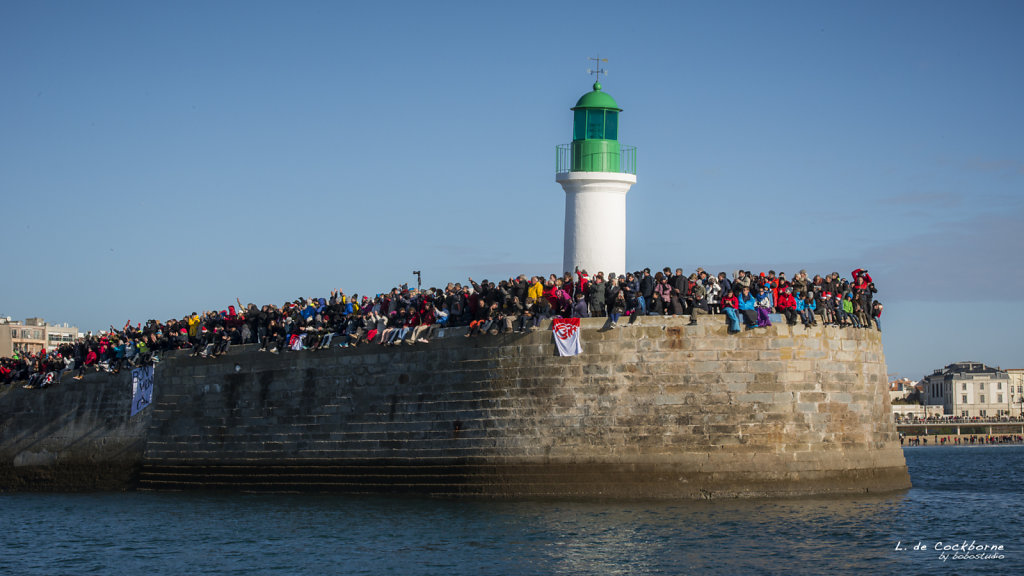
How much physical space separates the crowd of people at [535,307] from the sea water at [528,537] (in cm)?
386

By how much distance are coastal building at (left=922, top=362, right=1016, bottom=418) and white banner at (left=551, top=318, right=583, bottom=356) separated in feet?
419

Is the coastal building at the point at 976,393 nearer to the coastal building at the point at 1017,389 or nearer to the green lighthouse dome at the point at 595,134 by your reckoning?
the coastal building at the point at 1017,389

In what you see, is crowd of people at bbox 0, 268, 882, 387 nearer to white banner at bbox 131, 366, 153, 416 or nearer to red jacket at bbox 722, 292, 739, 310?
red jacket at bbox 722, 292, 739, 310

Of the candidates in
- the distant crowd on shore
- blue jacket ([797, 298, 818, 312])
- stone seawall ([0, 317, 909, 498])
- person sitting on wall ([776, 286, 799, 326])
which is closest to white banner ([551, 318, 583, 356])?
stone seawall ([0, 317, 909, 498])

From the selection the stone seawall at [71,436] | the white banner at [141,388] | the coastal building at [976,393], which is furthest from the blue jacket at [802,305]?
the coastal building at [976,393]

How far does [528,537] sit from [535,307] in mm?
6353

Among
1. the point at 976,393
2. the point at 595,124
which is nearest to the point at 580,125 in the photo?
the point at 595,124

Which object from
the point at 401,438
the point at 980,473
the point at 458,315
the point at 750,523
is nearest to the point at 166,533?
the point at 401,438

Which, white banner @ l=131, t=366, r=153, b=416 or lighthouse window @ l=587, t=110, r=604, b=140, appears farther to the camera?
white banner @ l=131, t=366, r=153, b=416

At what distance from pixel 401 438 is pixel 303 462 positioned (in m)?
3.48

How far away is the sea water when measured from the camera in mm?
19719

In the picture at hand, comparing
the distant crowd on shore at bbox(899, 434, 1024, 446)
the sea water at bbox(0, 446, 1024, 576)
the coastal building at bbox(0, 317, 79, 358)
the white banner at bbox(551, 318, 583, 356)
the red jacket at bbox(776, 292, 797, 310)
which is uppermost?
the coastal building at bbox(0, 317, 79, 358)

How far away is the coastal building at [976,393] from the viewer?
144625 mm

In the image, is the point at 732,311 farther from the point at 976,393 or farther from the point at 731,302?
the point at 976,393
